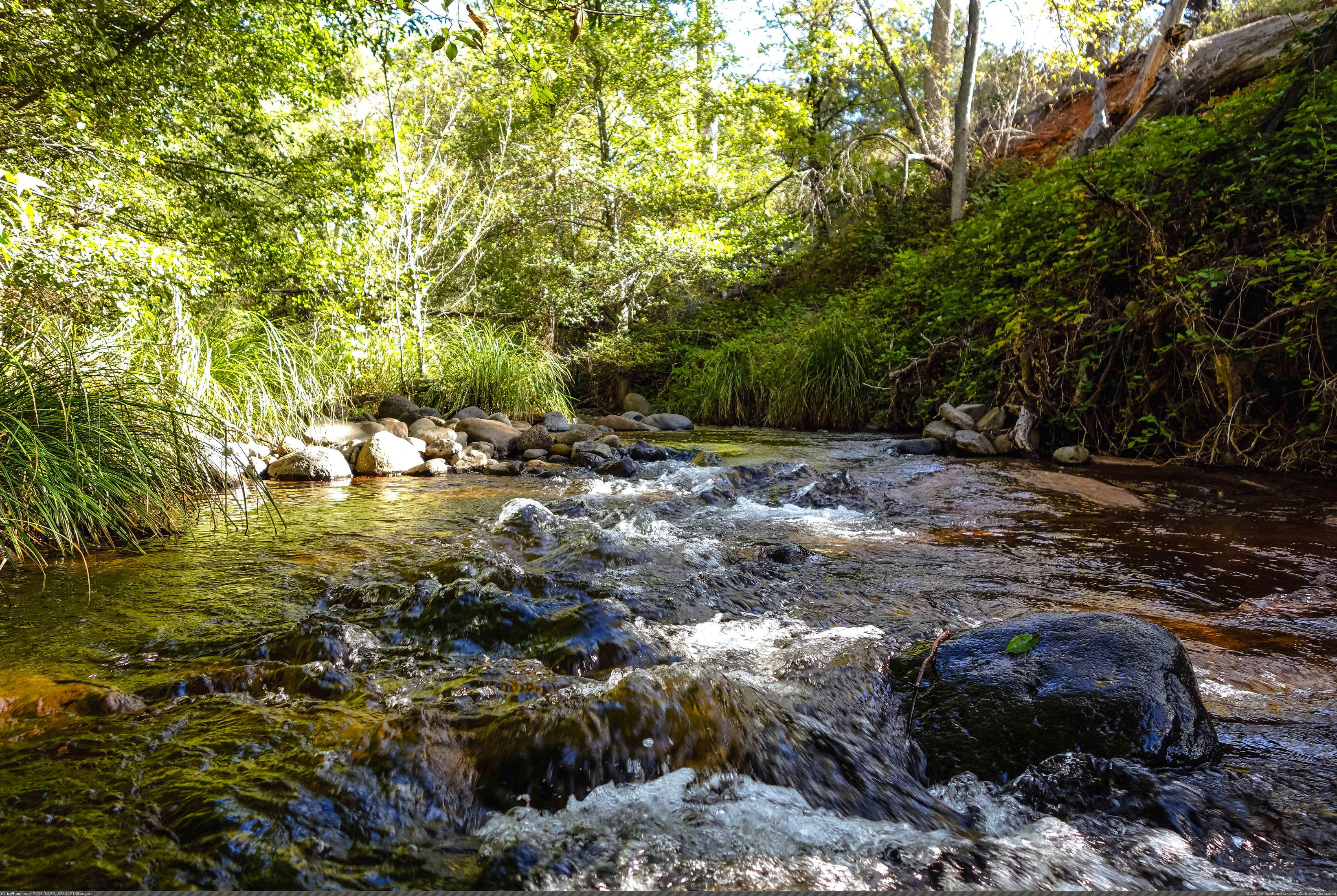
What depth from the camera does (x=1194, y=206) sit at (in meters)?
5.32

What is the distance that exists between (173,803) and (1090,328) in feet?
21.8

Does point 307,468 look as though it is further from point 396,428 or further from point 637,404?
point 637,404

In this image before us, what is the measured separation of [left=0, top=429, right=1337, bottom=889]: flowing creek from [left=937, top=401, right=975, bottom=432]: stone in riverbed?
333cm

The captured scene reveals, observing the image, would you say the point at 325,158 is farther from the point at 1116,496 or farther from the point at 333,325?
the point at 1116,496

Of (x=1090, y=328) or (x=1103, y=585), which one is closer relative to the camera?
(x=1103, y=585)

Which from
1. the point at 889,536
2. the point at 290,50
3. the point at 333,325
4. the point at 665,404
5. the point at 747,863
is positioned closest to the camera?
the point at 747,863

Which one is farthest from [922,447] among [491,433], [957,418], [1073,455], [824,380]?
[491,433]

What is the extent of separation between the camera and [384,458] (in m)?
6.29

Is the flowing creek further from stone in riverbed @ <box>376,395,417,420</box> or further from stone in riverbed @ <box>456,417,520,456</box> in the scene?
stone in riverbed @ <box>376,395,417,420</box>

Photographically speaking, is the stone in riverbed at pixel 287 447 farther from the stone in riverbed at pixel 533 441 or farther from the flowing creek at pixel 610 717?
the flowing creek at pixel 610 717

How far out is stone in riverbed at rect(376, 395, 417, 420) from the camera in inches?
321

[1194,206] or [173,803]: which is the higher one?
[1194,206]

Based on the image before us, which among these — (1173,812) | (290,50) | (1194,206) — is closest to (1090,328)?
(1194,206)

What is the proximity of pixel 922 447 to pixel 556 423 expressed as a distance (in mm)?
4347
